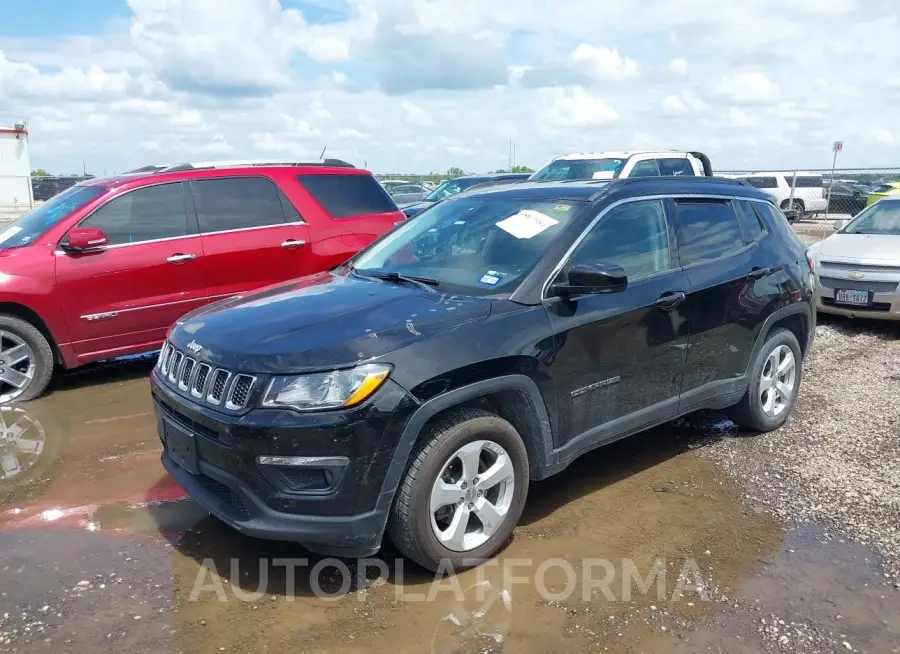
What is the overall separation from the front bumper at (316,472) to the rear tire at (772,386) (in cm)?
296

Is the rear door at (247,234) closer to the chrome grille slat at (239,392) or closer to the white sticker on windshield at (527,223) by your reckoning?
the white sticker on windshield at (527,223)

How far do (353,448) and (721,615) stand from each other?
174cm

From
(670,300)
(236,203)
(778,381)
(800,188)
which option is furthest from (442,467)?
(800,188)

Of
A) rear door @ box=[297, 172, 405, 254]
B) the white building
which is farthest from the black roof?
the white building

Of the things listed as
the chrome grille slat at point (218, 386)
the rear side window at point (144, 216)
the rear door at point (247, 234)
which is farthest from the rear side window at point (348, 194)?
the chrome grille slat at point (218, 386)

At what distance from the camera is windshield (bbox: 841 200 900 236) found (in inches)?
370

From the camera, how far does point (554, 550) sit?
381 centimetres

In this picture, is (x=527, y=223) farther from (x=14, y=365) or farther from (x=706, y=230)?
(x=14, y=365)

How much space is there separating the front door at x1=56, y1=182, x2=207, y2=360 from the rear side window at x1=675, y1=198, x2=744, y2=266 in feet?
13.8

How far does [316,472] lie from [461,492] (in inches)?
27.2

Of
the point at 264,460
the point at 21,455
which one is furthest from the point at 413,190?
the point at 264,460

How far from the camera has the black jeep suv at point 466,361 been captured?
125 inches

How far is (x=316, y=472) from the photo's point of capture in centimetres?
317

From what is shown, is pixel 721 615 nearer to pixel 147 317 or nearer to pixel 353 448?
pixel 353 448
